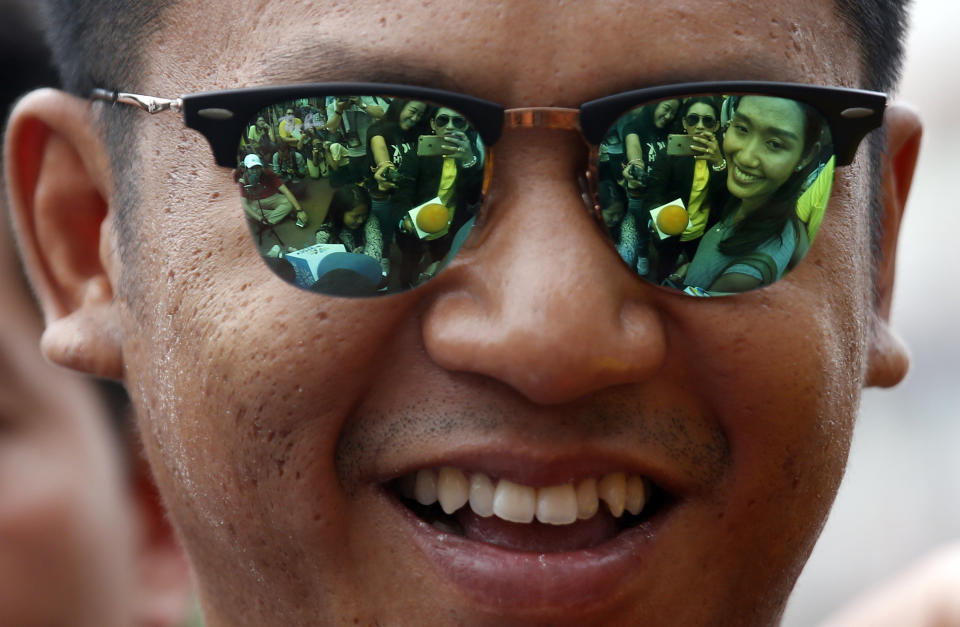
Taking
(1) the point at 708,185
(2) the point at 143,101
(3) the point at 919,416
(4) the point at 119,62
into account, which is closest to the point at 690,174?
(1) the point at 708,185

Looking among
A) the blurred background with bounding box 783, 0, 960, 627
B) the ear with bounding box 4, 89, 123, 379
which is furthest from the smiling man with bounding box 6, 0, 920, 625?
the blurred background with bounding box 783, 0, 960, 627

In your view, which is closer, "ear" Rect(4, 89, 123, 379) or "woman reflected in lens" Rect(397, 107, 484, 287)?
"woman reflected in lens" Rect(397, 107, 484, 287)

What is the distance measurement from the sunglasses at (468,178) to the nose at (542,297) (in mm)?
32

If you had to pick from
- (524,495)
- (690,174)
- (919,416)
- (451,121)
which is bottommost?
(919,416)

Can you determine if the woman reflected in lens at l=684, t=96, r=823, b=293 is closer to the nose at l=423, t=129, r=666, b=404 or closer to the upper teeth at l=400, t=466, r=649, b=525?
the nose at l=423, t=129, r=666, b=404

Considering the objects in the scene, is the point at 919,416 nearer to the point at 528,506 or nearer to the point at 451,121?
the point at 528,506

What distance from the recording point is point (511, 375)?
1728 millimetres

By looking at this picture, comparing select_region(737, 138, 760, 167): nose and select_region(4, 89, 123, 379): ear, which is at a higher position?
select_region(737, 138, 760, 167): nose

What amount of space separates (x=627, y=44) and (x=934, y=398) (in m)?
10.6

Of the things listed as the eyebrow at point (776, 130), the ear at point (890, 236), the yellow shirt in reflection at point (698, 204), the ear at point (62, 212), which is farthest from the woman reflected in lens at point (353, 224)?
the ear at point (890, 236)

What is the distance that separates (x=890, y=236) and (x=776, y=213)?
0.73 meters

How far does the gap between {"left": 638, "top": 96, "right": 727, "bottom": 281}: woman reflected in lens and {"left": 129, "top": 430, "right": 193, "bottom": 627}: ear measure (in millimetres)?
2443

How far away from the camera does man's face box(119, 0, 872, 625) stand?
1799 millimetres

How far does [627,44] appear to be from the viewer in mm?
1854
